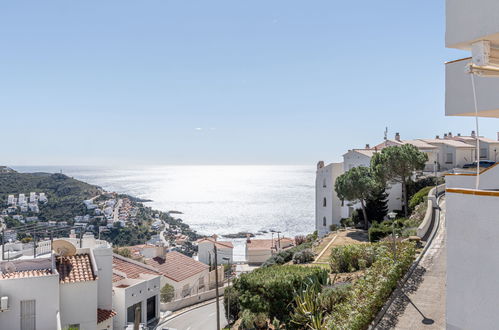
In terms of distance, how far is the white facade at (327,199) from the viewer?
162ft

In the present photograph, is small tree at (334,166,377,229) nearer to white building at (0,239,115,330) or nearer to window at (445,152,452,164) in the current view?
window at (445,152,452,164)

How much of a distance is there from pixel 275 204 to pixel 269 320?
166 metres

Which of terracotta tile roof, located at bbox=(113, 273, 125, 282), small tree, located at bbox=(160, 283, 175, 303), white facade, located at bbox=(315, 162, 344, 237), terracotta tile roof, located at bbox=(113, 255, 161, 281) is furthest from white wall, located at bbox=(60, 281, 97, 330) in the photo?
white facade, located at bbox=(315, 162, 344, 237)

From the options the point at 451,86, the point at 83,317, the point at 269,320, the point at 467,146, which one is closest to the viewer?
the point at 451,86

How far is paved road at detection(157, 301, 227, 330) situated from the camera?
26.7 m

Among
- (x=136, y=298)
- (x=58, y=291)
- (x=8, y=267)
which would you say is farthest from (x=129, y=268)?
(x=58, y=291)

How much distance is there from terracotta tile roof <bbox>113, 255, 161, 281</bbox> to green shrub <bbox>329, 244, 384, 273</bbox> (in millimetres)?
14895

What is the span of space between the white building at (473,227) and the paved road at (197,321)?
23379 mm

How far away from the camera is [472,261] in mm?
4770

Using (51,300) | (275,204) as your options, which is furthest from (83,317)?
(275,204)

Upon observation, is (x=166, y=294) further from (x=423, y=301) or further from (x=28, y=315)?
(x=423, y=301)

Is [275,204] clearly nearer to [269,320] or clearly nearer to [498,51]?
[269,320]

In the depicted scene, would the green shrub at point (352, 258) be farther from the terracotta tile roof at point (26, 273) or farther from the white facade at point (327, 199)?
the white facade at point (327, 199)

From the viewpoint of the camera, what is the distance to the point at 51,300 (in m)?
16.0
